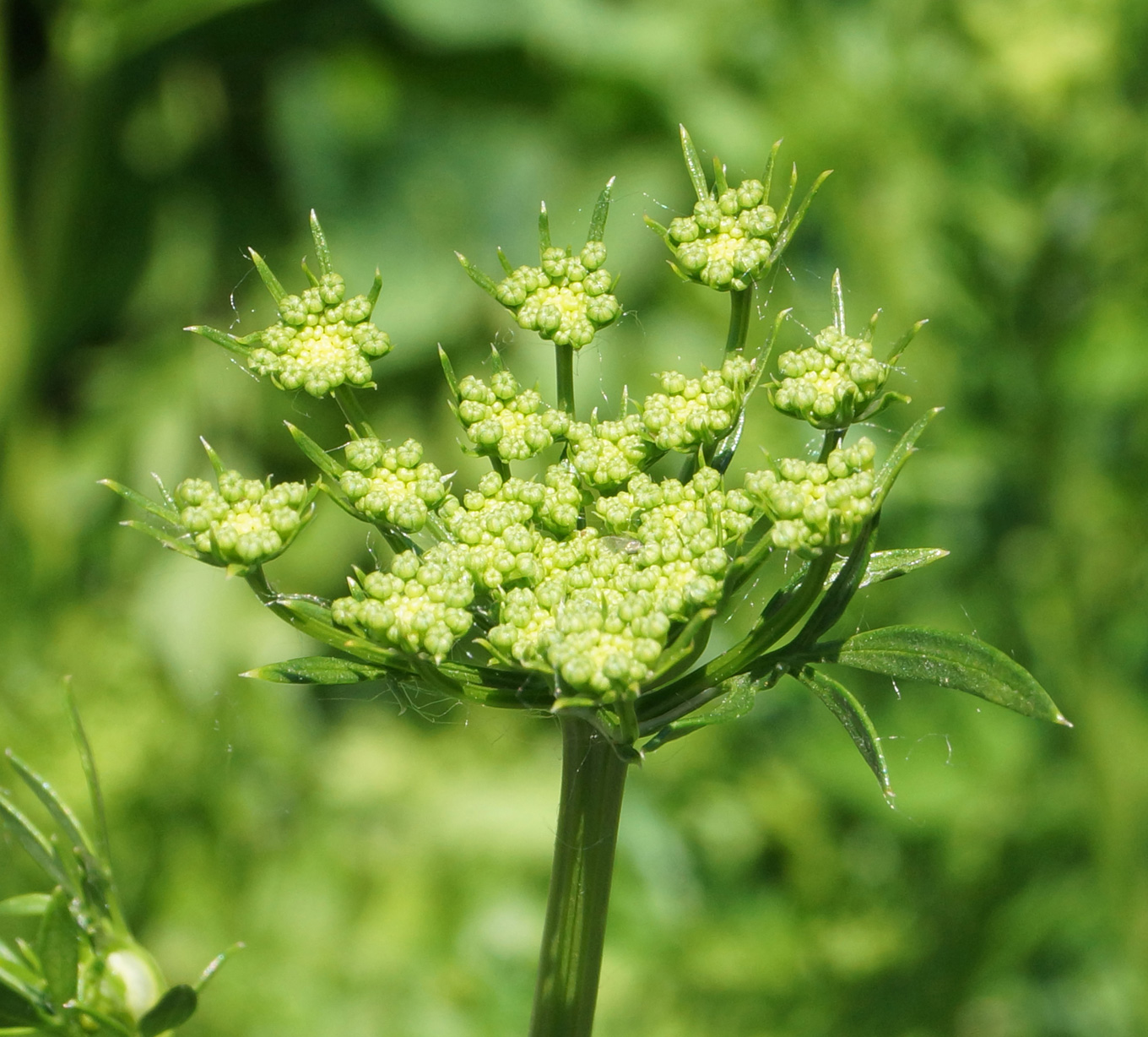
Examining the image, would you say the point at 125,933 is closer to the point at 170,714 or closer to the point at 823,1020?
the point at 823,1020

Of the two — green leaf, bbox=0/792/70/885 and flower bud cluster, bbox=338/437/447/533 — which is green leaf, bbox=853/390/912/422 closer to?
flower bud cluster, bbox=338/437/447/533

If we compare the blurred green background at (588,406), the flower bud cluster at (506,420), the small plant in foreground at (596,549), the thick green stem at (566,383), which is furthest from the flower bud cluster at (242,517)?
the blurred green background at (588,406)

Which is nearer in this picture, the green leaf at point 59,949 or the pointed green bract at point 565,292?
the green leaf at point 59,949

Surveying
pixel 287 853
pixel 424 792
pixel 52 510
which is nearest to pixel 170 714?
pixel 287 853

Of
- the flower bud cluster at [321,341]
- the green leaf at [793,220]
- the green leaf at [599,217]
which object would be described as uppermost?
the green leaf at [599,217]

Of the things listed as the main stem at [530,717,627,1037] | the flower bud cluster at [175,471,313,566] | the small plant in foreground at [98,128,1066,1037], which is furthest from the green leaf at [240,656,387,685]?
the main stem at [530,717,627,1037]

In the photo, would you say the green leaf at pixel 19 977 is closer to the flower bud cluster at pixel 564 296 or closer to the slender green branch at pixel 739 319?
the flower bud cluster at pixel 564 296

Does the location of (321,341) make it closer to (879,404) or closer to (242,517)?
(242,517)
